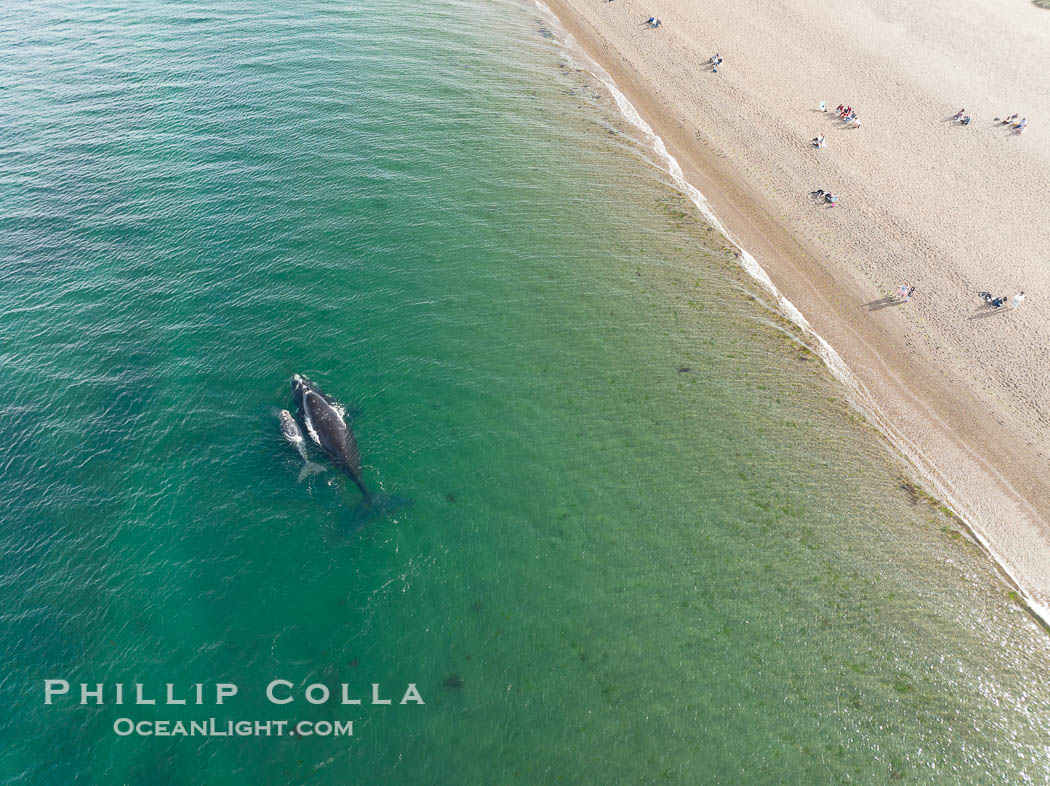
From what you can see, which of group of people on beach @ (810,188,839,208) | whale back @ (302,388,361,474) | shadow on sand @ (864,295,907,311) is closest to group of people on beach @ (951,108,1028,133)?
group of people on beach @ (810,188,839,208)

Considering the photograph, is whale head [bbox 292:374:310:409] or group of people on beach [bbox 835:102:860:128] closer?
whale head [bbox 292:374:310:409]

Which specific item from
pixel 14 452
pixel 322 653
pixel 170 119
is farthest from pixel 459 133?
pixel 322 653

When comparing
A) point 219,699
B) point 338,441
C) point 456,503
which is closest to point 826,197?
point 456,503

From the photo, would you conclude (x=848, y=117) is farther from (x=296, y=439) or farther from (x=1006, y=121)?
(x=296, y=439)

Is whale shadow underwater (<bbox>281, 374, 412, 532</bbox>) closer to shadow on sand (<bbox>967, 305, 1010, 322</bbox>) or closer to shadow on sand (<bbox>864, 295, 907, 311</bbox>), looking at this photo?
shadow on sand (<bbox>864, 295, 907, 311</bbox>)

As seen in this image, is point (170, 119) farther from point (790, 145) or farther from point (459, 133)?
point (790, 145)

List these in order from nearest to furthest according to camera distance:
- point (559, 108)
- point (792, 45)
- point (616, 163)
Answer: point (616, 163), point (559, 108), point (792, 45)

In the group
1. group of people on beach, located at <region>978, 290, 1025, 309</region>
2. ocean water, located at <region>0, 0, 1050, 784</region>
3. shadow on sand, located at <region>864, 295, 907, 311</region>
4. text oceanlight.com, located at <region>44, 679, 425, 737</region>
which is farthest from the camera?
shadow on sand, located at <region>864, 295, 907, 311</region>
